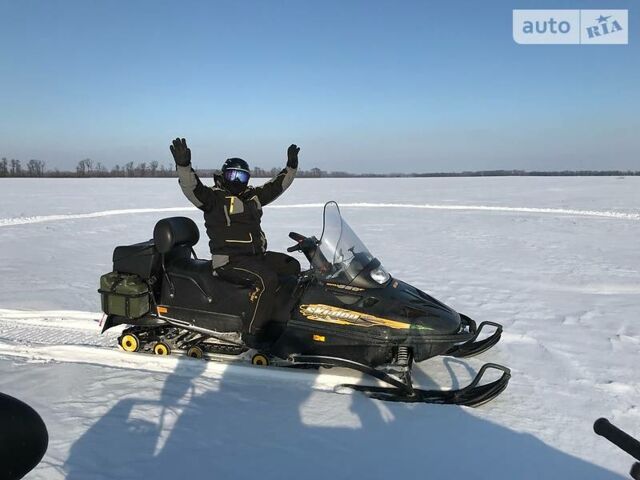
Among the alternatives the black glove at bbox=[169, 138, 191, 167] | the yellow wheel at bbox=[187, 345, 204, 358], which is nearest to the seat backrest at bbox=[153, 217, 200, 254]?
the black glove at bbox=[169, 138, 191, 167]

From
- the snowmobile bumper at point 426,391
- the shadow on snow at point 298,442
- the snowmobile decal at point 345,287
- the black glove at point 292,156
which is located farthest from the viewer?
the black glove at point 292,156

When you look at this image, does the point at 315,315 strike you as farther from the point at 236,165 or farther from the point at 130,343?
the point at 130,343

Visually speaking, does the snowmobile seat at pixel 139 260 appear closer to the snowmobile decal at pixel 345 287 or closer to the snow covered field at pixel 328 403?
the snow covered field at pixel 328 403

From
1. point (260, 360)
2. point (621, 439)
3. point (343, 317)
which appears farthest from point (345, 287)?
point (621, 439)

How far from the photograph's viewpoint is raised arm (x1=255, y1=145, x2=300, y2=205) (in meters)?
4.30

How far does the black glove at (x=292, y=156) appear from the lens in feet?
15.6

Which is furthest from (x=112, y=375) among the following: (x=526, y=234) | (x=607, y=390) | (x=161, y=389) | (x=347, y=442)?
(x=526, y=234)

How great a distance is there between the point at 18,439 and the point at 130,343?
2999 millimetres

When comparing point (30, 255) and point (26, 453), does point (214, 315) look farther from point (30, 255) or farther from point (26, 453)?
point (30, 255)

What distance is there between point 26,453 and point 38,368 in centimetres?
290

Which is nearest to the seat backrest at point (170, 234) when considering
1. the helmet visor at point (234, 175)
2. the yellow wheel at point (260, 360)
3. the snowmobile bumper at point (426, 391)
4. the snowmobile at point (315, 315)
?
the snowmobile at point (315, 315)

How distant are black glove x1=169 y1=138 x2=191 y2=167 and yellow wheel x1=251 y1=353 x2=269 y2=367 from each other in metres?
1.63

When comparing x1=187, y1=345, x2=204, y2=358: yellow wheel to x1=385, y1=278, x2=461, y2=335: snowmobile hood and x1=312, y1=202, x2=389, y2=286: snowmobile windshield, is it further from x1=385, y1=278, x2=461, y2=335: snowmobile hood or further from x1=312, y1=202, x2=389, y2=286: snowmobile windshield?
x1=385, y1=278, x2=461, y2=335: snowmobile hood

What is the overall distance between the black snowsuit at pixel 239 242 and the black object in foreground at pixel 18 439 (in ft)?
8.07
